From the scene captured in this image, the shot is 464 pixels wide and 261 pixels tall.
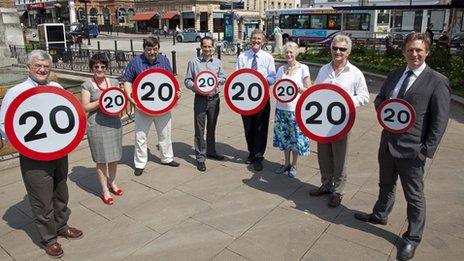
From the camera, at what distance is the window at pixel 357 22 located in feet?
88.7

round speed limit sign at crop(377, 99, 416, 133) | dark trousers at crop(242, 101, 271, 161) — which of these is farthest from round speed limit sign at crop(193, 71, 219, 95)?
round speed limit sign at crop(377, 99, 416, 133)

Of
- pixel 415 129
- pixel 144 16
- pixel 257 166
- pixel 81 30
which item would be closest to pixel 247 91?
pixel 257 166

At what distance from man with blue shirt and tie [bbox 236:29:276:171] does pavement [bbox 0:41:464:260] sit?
0.88ft

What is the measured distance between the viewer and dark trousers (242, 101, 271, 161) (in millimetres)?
5512

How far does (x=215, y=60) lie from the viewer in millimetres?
5551

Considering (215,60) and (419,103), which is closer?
(419,103)

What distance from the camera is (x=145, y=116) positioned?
208 inches

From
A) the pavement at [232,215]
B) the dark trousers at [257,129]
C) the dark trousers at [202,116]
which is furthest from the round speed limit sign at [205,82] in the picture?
the pavement at [232,215]

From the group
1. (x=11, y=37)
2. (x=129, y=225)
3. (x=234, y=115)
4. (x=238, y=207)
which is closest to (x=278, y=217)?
(x=238, y=207)

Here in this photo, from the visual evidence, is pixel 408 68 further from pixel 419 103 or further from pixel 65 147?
pixel 65 147

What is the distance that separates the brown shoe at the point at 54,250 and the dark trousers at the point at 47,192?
0.04 m

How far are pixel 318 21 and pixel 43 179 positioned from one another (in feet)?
96.3

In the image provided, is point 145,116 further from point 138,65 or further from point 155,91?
point 138,65

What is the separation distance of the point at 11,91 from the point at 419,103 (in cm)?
358
